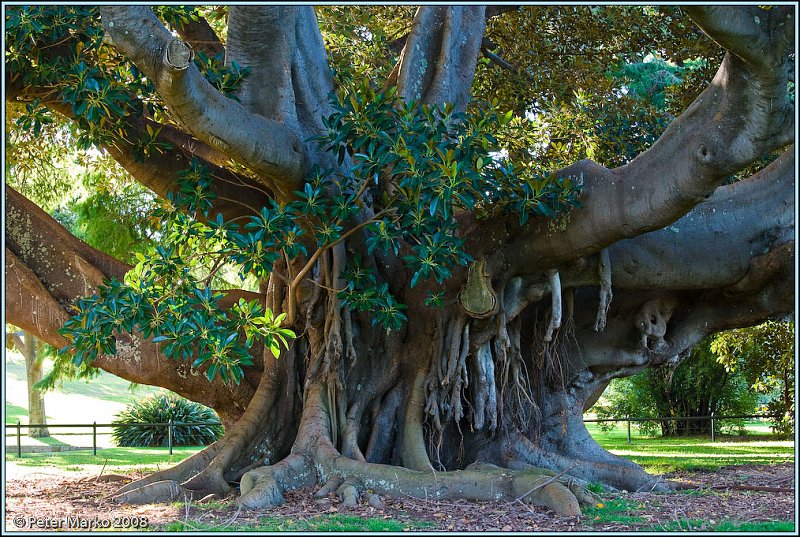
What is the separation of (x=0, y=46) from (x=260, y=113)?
252 cm

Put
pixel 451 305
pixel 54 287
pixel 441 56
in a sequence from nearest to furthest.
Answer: pixel 451 305 → pixel 54 287 → pixel 441 56

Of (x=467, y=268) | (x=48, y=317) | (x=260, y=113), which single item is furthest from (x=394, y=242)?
(x=48, y=317)

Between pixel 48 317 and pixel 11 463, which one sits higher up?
Result: pixel 48 317

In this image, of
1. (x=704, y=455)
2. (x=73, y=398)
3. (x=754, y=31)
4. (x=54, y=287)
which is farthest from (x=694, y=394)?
(x=73, y=398)

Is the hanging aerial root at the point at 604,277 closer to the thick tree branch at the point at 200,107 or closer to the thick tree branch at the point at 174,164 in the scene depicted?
the thick tree branch at the point at 200,107

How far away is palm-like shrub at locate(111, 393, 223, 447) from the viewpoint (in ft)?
66.6

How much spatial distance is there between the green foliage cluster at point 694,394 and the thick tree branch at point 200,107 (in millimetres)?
16251

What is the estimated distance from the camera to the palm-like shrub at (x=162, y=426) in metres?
20.3

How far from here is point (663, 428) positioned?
74.2 ft

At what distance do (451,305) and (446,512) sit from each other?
2.51 meters

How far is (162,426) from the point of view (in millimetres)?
20234

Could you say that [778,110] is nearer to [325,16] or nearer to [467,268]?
[467,268]

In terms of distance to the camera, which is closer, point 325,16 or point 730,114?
point 730,114

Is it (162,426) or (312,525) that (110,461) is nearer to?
(162,426)
